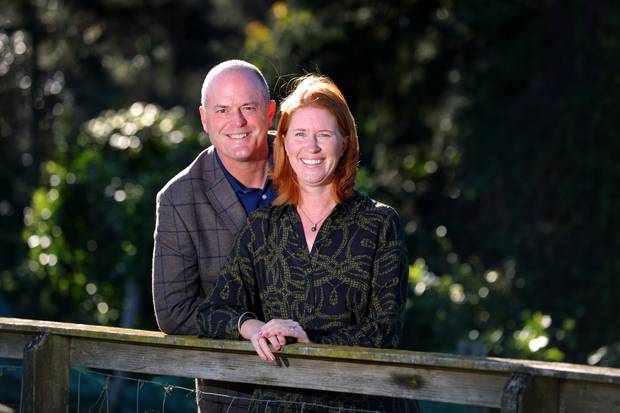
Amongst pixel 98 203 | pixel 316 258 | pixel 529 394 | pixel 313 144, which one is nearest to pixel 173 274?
pixel 316 258

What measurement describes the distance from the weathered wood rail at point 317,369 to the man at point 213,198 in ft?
0.78

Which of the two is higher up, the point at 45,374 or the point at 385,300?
the point at 385,300

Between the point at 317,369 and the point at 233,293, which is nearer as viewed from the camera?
the point at 317,369

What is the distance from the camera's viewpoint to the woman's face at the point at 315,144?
321cm

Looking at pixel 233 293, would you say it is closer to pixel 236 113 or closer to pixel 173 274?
pixel 173 274

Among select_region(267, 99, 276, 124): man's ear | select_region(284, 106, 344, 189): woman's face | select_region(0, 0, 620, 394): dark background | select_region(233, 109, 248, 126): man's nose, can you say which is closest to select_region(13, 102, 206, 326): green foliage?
select_region(0, 0, 620, 394): dark background

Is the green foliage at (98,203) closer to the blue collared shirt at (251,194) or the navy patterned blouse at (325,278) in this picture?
the blue collared shirt at (251,194)

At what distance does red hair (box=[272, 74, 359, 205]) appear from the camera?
3.23 metres

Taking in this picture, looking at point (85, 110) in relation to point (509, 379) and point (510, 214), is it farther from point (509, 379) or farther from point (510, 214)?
point (509, 379)

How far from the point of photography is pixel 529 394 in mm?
2686

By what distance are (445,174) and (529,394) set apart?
9.42 meters

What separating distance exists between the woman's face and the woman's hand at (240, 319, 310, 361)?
0.43 meters

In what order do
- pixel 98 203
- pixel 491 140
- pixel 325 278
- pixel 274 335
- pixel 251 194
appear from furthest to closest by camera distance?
1. pixel 491 140
2. pixel 98 203
3. pixel 251 194
4. pixel 325 278
5. pixel 274 335

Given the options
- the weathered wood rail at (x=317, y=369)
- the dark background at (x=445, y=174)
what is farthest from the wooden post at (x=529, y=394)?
the dark background at (x=445, y=174)
